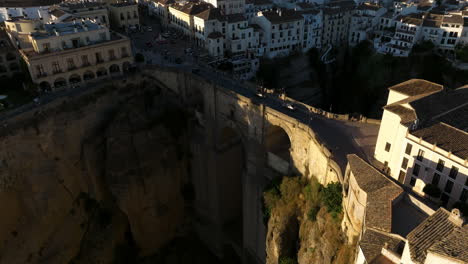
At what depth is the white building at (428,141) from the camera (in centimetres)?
2248

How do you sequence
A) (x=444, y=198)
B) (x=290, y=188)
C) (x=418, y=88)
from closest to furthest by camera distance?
(x=444, y=198) → (x=418, y=88) → (x=290, y=188)

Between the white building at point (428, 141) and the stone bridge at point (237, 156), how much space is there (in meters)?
4.60

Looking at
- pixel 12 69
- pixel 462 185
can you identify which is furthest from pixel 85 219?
pixel 462 185

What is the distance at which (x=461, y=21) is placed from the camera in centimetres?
6125

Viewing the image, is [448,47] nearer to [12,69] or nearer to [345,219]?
[345,219]

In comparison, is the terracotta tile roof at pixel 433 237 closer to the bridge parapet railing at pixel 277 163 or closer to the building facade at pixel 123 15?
the bridge parapet railing at pixel 277 163

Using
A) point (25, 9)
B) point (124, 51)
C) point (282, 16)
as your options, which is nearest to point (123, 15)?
point (25, 9)

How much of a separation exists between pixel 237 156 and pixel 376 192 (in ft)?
77.0

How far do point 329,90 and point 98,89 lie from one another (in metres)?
46.0

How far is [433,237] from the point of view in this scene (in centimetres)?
1571

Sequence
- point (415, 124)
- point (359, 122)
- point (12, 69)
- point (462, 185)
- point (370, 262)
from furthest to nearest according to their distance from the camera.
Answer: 1. point (12, 69)
2. point (359, 122)
3. point (415, 124)
4. point (462, 185)
5. point (370, 262)

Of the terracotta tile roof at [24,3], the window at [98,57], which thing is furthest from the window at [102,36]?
the terracotta tile roof at [24,3]

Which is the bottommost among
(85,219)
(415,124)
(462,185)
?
(85,219)

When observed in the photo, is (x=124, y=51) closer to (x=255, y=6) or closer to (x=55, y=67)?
(x=55, y=67)
